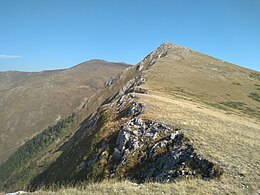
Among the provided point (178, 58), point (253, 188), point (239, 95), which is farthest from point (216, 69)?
point (253, 188)

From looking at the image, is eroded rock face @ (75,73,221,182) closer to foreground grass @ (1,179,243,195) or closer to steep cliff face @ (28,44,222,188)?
steep cliff face @ (28,44,222,188)

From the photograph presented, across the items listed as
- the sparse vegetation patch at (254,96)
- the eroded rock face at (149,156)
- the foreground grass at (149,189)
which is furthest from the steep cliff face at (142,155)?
the sparse vegetation patch at (254,96)

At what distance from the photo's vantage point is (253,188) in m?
13.0

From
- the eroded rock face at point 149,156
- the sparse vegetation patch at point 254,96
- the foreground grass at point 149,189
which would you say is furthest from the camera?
the sparse vegetation patch at point 254,96

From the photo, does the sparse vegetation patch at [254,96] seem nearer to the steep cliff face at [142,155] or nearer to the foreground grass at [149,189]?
the steep cliff face at [142,155]

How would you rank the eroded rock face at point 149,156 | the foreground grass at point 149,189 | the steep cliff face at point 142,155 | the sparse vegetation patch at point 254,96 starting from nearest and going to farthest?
the foreground grass at point 149,189 → the eroded rock face at point 149,156 → the steep cliff face at point 142,155 → the sparse vegetation patch at point 254,96

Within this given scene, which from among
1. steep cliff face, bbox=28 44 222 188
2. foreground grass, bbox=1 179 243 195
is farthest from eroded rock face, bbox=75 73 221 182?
foreground grass, bbox=1 179 243 195

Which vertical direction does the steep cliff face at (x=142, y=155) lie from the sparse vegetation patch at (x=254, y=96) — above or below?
below

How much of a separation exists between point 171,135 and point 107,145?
10474 millimetres

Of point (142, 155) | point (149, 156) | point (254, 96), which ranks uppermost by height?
point (254, 96)

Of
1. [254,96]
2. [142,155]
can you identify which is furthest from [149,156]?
[254,96]

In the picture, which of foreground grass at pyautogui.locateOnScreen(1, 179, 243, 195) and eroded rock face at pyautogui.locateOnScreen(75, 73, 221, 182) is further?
eroded rock face at pyautogui.locateOnScreen(75, 73, 221, 182)

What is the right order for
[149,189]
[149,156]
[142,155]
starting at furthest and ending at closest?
1. [142,155]
2. [149,156]
3. [149,189]

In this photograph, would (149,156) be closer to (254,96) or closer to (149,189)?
(149,189)
